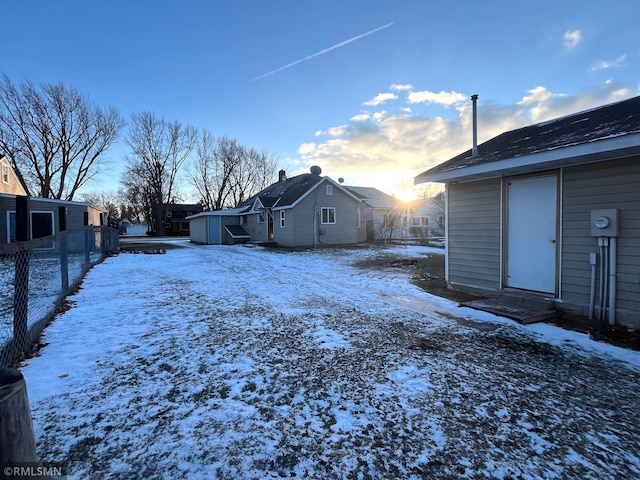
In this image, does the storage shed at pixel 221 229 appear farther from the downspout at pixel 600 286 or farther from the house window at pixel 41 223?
the downspout at pixel 600 286

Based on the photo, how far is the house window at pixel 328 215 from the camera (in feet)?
68.0

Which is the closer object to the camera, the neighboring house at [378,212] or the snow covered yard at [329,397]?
the snow covered yard at [329,397]

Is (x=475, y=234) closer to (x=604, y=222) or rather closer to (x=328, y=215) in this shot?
(x=604, y=222)

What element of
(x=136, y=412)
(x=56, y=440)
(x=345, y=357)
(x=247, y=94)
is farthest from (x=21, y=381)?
(x=247, y=94)

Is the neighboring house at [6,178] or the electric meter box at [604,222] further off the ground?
the neighboring house at [6,178]

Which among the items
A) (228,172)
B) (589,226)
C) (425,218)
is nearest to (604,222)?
(589,226)

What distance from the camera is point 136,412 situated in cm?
254

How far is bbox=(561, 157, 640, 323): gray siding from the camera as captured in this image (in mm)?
4531

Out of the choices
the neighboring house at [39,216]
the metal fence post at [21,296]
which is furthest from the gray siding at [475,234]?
the neighboring house at [39,216]

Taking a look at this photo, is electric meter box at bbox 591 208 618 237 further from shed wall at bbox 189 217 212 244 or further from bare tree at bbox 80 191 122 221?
bare tree at bbox 80 191 122 221

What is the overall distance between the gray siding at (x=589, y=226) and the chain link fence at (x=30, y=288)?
7493 millimetres

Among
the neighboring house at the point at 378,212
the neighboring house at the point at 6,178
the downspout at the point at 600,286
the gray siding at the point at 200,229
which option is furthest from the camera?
the gray siding at the point at 200,229

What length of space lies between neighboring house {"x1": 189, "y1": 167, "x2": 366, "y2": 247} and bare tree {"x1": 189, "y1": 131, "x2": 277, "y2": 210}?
22.3 metres

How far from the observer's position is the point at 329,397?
110 inches
